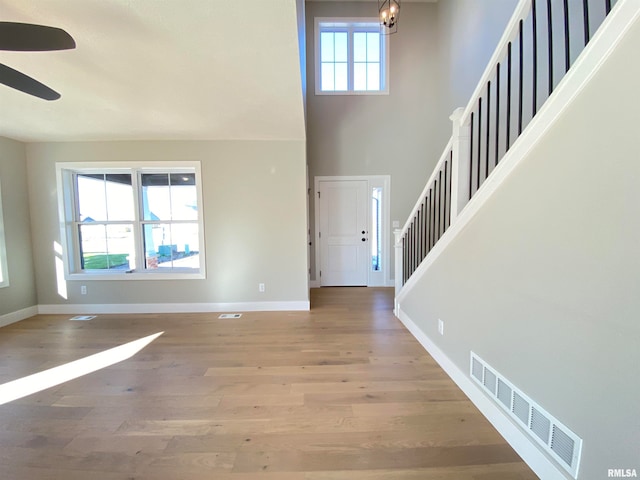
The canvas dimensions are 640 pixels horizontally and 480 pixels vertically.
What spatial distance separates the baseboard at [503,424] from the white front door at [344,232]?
269 centimetres

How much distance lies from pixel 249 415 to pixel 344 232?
365cm

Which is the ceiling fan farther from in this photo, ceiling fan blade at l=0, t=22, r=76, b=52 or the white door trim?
the white door trim

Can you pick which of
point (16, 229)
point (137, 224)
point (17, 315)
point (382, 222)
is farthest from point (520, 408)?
point (16, 229)

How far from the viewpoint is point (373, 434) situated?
152 centimetres

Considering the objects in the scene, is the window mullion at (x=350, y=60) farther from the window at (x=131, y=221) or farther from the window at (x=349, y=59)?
the window at (x=131, y=221)

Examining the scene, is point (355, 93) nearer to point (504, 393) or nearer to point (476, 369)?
point (476, 369)

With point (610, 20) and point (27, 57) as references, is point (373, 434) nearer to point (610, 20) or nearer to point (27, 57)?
point (610, 20)

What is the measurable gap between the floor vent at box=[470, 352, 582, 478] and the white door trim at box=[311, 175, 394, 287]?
10.6 ft

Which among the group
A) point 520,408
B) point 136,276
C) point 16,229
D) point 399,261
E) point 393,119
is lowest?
point 520,408

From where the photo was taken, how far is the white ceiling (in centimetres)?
159

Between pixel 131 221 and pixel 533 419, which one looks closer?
pixel 533 419

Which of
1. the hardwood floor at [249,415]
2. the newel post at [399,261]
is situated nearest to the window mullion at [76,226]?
the hardwood floor at [249,415]

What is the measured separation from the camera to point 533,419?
130 cm

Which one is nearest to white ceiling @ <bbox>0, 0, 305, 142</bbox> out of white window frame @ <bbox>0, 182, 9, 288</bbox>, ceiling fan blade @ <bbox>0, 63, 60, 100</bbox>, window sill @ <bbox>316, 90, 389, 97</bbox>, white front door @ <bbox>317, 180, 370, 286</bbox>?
ceiling fan blade @ <bbox>0, 63, 60, 100</bbox>
